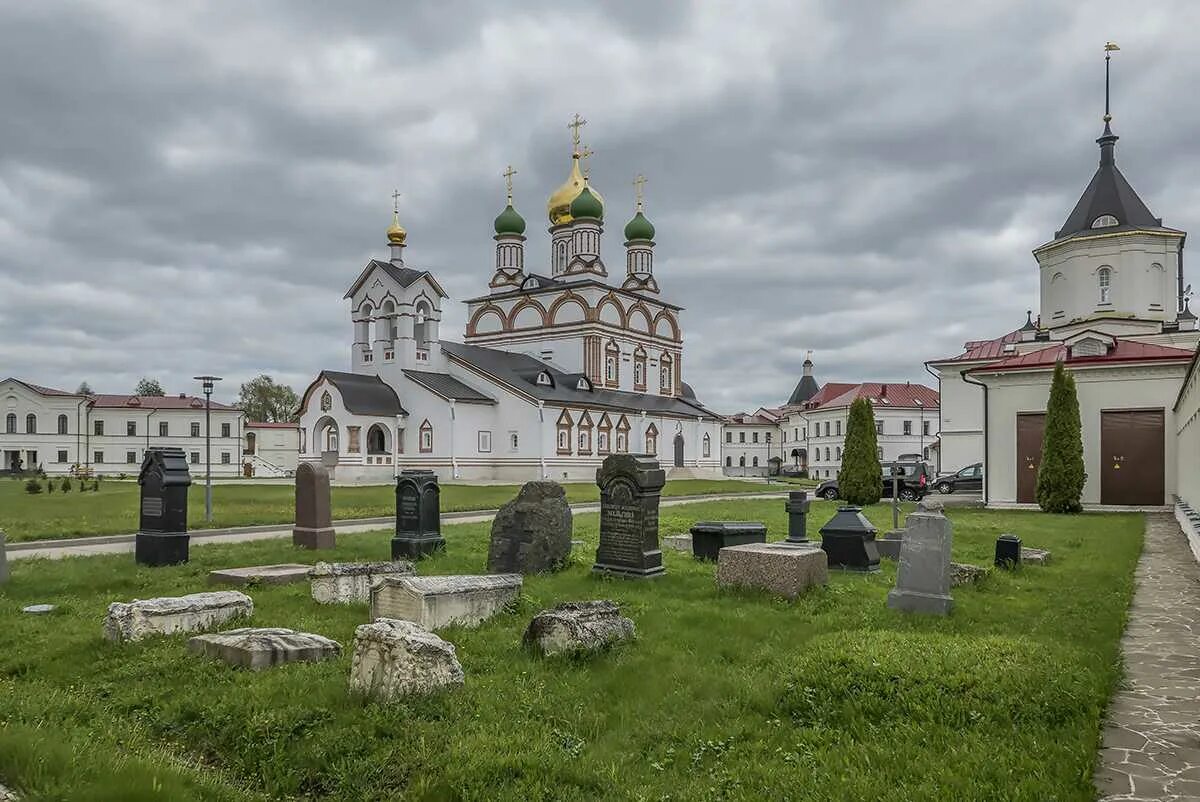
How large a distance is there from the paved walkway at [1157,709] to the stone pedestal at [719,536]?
4852 millimetres

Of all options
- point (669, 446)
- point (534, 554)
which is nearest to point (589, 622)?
point (534, 554)

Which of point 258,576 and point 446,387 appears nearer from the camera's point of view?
point 258,576

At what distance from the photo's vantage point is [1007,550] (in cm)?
1109

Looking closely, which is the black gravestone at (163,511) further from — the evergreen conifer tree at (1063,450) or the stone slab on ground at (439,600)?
the evergreen conifer tree at (1063,450)

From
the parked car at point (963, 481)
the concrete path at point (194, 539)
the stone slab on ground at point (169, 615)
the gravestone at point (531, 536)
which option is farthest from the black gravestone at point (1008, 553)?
the parked car at point (963, 481)

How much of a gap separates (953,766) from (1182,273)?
4226cm

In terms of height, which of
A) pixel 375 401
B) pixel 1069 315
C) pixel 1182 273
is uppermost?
pixel 1182 273

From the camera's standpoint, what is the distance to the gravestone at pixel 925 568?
8.10 metres

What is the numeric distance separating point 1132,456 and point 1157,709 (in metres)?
20.3

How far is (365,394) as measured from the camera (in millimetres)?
42000

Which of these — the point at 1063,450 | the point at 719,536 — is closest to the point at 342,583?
the point at 719,536

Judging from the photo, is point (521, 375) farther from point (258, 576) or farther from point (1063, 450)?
point (258, 576)

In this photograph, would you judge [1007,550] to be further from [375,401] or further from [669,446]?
[669,446]

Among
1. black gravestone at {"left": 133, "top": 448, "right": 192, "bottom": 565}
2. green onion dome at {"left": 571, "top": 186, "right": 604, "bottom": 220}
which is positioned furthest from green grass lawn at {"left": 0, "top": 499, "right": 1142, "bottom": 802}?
green onion dome at {"left": 571, "top": 186, "right": 604, "bottom": 220}
